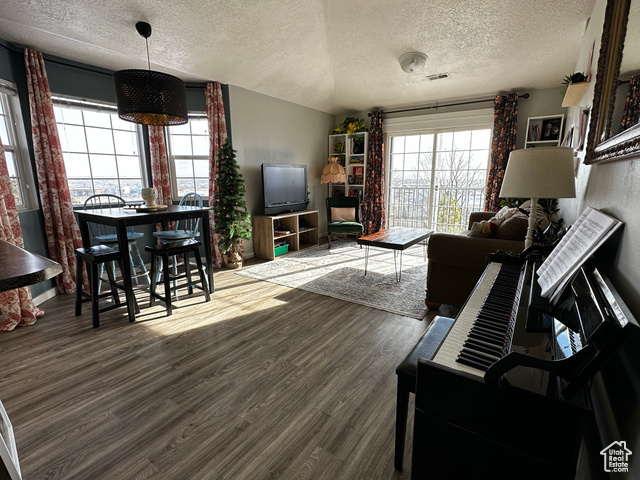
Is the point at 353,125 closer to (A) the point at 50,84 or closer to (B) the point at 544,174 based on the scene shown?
(A) the point at 50,84

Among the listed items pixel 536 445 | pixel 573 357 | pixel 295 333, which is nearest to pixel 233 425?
pixel 295 333

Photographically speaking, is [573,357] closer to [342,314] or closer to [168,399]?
[168,399]

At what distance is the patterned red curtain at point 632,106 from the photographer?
0.89 m

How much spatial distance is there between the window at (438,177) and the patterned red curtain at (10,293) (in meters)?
5.22

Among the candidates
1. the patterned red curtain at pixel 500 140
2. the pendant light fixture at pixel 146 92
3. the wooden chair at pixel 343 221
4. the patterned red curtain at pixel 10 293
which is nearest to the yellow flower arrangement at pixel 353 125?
the wooden chair at pixel 343 221

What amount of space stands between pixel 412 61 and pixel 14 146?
442 cm

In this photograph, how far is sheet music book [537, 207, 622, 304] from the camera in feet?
3.16

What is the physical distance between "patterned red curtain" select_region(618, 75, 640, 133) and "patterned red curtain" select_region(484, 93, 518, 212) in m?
4.03

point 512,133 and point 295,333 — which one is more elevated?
point 512,133

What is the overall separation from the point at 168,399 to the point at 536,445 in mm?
1746

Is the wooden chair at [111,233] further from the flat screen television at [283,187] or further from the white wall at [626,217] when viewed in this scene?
the white wall at [626,217]

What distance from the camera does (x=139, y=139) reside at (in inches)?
159

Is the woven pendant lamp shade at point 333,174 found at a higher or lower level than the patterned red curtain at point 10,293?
higher

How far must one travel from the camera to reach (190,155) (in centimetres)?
436
